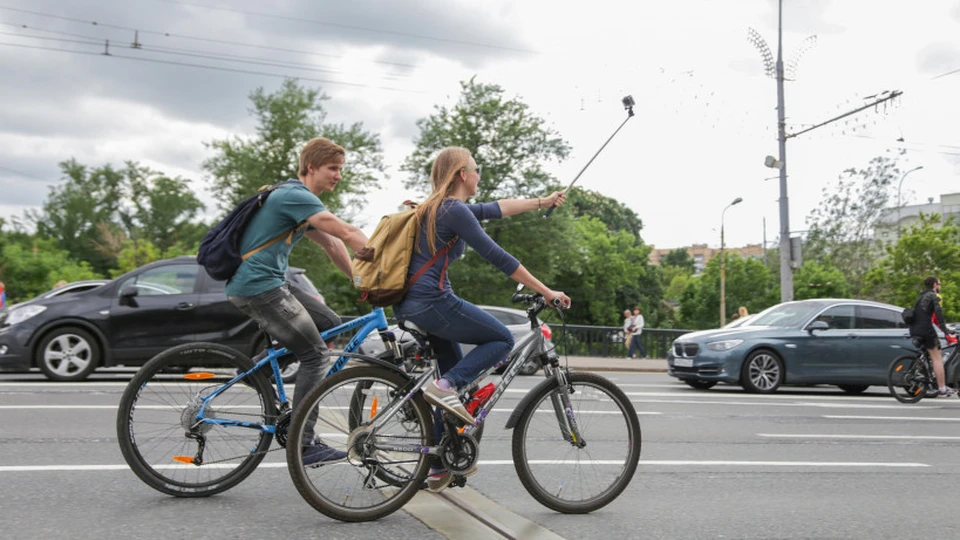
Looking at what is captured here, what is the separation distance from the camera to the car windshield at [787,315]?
48.8 feet

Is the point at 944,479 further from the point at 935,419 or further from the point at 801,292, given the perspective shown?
the point at 801,292

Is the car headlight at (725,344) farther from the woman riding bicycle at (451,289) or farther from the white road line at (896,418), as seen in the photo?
the woman riding bicycle at (451,289)

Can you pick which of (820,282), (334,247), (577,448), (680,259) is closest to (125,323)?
(334,247)

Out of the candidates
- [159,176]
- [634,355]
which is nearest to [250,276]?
[634,355]

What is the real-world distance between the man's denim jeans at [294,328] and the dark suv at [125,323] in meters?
7.59

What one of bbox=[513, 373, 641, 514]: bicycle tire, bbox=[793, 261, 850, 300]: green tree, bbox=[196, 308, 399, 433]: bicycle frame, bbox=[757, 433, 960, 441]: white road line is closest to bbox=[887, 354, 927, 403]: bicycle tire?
bbox=[757, 433, 960, 441]: white road line

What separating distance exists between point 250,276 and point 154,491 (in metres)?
1.34

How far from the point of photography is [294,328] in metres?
4.67

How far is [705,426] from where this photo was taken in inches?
367

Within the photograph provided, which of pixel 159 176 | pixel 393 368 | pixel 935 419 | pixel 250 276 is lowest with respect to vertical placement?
pixel 935 419

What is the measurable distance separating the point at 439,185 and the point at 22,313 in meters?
9.45

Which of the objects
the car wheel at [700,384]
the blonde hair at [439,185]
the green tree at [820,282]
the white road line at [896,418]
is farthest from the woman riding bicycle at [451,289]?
the green tree at [820,282]

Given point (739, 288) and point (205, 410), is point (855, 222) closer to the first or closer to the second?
point (739, 288)

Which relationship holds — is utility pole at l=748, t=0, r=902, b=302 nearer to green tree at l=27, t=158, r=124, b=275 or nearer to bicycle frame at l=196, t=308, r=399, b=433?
bicycle frame at l=196, t=308, r=399, b=433
